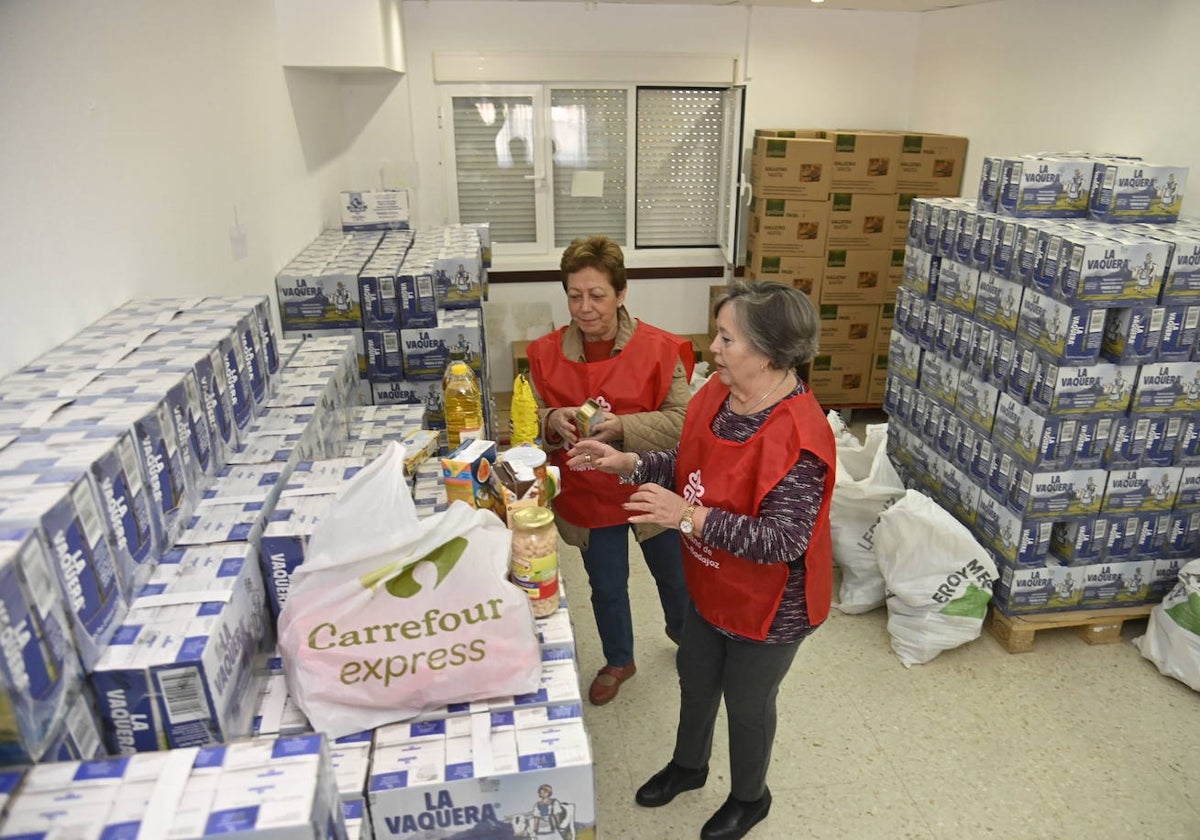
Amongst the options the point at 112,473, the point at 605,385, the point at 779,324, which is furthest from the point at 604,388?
the point at 112,473

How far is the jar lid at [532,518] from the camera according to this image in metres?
1.43

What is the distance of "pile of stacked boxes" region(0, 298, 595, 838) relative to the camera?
900mm

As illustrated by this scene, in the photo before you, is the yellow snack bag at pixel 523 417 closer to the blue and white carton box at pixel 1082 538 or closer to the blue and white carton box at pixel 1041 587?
the blue and white carton box at pixel 1041 587

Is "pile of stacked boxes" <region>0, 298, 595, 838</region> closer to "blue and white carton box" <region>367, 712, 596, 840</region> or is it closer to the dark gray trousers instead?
"blue and white carton box" <region>367, 712, 596, 840</region>

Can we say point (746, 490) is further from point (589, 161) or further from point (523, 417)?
point (589, 161)

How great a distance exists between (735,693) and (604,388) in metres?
0.86

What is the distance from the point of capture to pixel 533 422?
2.04 metres

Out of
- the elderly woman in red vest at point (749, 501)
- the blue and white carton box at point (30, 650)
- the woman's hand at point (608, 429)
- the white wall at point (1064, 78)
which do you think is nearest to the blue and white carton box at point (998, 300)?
the white wall at point (1064, 78)

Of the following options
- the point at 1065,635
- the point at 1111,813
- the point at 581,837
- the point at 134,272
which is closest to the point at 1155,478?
the point at 1065,635

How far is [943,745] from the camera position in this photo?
2445 millimetres

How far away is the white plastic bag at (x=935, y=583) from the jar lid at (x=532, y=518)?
6.05 ft

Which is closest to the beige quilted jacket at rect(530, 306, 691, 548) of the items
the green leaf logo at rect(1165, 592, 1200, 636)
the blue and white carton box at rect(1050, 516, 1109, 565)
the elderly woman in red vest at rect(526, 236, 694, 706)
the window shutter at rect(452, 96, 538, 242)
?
the elderly woman in red vest at rect(526, 236, 694, 706)

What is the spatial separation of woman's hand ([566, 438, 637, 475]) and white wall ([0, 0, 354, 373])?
1109 mm

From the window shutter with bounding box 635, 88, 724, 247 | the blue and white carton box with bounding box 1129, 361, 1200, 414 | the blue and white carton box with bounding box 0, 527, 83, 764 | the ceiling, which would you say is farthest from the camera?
the window shutter with bounding box 635, 88, 724, 247
